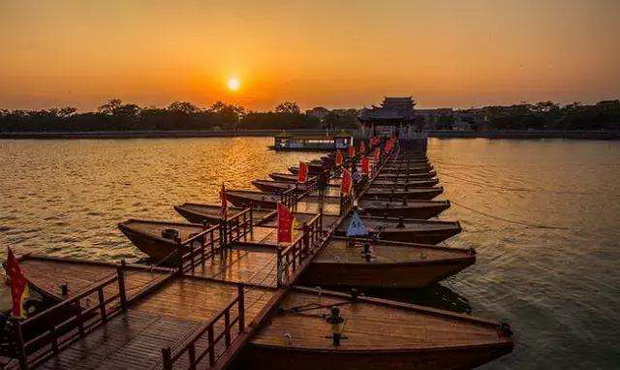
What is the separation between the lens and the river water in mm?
14391

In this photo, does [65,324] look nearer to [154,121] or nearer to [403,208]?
[403,208]

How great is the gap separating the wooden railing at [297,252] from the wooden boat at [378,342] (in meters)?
1.74

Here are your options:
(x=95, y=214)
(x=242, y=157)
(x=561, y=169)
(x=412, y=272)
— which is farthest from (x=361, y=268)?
(x=242, y=157)

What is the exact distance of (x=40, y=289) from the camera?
12922 mm

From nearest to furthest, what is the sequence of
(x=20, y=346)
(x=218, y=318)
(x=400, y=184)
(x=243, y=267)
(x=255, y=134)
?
(x=20, y=346)
(x=218, y=318)
(x=243, y=267)
(x=400, y=184)
(x=255, y=134)

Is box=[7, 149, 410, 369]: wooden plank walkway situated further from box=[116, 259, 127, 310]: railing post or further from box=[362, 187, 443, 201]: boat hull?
box=[362, 187, 443, 201]: boat hull

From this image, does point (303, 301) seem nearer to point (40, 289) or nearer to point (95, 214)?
point (40, 289)

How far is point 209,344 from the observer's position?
27.2 ft

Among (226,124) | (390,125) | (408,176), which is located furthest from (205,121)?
(408,176)

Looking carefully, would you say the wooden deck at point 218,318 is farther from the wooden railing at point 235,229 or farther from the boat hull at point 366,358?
the wooden railing at point 235,229

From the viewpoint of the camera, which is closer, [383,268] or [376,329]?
[376,329]

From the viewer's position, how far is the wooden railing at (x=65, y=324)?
25.6 ft

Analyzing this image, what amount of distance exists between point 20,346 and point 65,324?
1.16 meters

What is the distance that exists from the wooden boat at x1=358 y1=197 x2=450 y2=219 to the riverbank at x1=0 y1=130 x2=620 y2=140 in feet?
348
